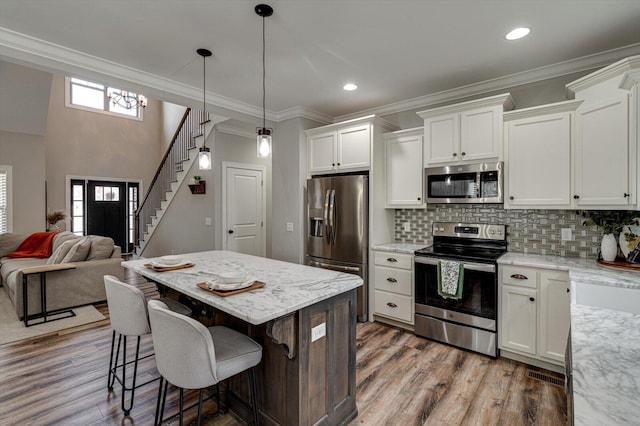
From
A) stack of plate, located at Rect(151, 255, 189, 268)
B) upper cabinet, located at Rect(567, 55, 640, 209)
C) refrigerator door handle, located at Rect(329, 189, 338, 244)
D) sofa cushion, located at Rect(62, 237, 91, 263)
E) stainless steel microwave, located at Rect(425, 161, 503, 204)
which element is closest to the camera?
upper cabinet, located at Rect(567, 55, 640, 209)

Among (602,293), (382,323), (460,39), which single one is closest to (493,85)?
(460,39)

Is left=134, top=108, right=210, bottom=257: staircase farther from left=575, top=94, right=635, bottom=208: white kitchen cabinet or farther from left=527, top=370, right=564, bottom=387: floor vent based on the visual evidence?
left=527, top=370, right=564, bottom=387: floor vent

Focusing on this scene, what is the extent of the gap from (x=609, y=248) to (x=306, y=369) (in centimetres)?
261

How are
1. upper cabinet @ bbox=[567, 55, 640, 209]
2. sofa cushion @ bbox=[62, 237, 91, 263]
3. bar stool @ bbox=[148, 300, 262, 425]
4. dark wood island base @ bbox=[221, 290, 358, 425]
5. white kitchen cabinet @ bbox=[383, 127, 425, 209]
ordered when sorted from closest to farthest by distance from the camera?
bar stool @ bbox=[148, 300, 262, 425] < dark wood island base @ bbox=[221, 290, 358, 425] < upper cabinet @ bbox=[567, 55, 640, 209] < white kitchen cabinet @ bbox=[383, 127, 425, 209] < sofa cushion @ bbox=[62, 237, 91, 263]

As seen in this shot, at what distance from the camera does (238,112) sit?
13.6ft

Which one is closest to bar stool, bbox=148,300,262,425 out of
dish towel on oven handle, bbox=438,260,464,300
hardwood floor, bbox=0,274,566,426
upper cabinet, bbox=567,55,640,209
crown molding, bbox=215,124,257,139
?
hardwood floor, bbox=0,274,566,426

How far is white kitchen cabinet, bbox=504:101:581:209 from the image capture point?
275 centimetres

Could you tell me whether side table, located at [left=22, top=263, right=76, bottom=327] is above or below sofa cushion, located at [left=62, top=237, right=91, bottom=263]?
below

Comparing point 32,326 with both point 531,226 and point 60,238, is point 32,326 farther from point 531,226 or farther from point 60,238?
point 531,226

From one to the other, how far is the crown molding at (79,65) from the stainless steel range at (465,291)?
3.17 meters

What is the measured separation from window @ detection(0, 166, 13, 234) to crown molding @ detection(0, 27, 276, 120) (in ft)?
15.3

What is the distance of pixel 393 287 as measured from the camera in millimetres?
3619

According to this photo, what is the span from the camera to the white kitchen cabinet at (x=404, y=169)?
12.2 ft

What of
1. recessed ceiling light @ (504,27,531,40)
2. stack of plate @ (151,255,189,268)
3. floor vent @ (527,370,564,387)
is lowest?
floor vent @ (527,370,564,387)
